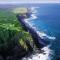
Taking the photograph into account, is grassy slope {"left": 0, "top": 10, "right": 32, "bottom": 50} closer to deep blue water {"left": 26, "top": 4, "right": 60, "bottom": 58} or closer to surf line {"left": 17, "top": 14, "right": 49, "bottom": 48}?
surf line {"left": 17, "top": 14, "right": 49, "bottom": 48}

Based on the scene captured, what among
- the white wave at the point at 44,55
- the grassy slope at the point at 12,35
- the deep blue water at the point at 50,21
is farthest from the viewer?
the deep blue water at the point at 50,21

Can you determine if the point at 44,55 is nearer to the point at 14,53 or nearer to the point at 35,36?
the point at 35,36

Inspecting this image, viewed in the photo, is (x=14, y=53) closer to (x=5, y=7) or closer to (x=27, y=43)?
(x=27, y=43)

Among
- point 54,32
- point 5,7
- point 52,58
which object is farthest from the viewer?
point 5,7

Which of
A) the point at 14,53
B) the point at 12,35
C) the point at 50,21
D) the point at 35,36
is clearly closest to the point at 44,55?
the point at 35,36

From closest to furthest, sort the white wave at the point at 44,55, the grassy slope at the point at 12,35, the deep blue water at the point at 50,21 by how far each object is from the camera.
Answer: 1. the white wave at the point at 44,55
2. the grassy slope at the point at 12,35
3. the deep blue water at the point at 50,21

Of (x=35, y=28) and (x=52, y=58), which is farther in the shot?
(x=35, y=28)

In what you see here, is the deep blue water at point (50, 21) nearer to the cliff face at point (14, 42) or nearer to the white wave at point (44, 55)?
the white wave at point (44, 55)

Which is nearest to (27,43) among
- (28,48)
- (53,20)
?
(28,48)

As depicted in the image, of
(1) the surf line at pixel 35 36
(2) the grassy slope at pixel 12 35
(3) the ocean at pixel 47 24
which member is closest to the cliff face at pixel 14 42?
(2) the grassy slope at pixel 12 35
